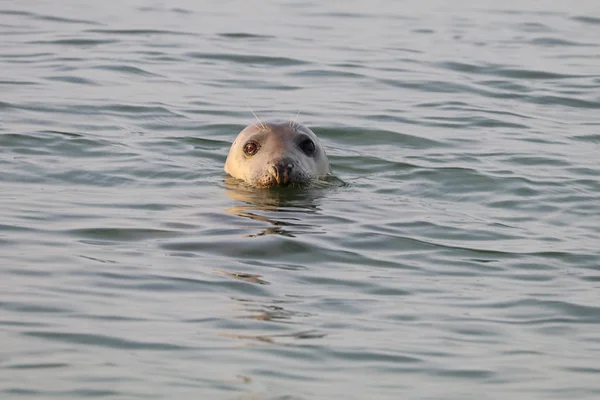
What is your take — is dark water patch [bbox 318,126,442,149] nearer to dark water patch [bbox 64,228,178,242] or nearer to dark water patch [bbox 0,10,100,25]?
dark water patch [bbox 64,228,178,242]

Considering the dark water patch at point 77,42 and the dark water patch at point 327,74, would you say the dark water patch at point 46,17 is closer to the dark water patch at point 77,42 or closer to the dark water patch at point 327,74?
the dark water patch at point 77,42

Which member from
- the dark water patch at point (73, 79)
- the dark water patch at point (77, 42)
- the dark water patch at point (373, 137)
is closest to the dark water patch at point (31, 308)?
→ the dark water patch at point (373, 137)

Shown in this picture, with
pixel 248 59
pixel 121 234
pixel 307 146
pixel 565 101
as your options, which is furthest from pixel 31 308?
pixel 248 59

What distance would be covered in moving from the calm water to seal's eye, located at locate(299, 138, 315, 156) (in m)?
0.36

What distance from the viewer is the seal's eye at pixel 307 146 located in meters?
9.93

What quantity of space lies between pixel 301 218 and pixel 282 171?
0.91m

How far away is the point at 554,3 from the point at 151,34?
7.24 meters

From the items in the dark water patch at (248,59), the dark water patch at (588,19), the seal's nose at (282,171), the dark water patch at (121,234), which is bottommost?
the dark water patch at (121,234)

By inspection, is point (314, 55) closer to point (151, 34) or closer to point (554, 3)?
point (151, 34)

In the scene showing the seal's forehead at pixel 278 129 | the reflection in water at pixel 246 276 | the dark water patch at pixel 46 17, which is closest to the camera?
the reflection in water at pixel 246 276

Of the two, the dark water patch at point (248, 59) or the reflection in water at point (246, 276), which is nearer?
the reflection in water at point (246, 276)

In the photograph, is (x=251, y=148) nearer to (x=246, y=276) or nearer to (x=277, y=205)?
(x=277, y=205)

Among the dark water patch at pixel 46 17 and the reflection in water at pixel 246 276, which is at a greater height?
the dark water patch at pixel 46 17

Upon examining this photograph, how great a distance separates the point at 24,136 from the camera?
36.4 ft
